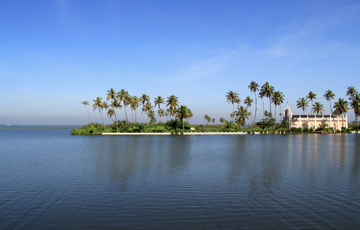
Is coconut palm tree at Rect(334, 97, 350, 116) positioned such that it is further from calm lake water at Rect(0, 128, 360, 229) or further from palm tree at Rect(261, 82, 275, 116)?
calm lake water at Rect(0, 128, 360, 229)

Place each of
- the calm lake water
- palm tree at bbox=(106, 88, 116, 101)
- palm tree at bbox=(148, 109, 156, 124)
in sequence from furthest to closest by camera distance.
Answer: palm tree at bbox=(148, 109, 156, 124)
palm tree at bbox=(106, 88, 116, 101)
the calm lake water

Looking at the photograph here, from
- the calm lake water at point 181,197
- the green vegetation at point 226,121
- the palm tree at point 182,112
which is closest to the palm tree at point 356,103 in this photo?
the green vegetation at point 226,121

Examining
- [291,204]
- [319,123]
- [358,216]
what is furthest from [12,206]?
[319,123]

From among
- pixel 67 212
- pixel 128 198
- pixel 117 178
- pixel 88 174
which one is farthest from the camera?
pixel 88 174

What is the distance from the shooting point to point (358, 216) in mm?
9398

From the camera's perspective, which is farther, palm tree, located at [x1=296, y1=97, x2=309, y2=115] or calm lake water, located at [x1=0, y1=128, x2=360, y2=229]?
palm tree, located at [x1=296, y1=97, x2=309, y2=115]

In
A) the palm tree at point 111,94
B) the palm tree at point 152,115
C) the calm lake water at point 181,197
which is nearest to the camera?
the calm lake water at point 181,197

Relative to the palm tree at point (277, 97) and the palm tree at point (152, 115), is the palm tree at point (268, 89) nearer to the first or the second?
the palm tree at point (277, 97)

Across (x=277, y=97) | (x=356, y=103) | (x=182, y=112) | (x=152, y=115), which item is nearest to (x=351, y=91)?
(x=356, y=103)

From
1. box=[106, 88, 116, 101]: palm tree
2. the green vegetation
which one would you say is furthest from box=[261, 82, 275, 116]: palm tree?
box=[106, 88, 116, 101]: palm tree

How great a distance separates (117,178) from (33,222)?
6995 millimetres

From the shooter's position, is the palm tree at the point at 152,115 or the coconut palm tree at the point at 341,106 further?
the palm tree at the point at 152,115

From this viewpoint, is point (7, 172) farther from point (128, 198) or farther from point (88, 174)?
point (128, 198)

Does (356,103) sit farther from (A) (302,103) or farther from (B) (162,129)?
(B) (162,129)
